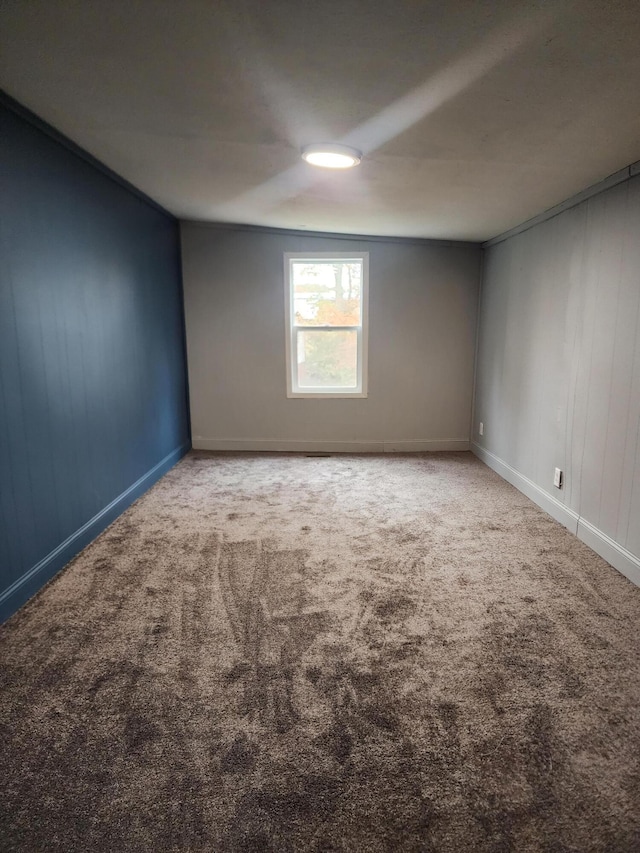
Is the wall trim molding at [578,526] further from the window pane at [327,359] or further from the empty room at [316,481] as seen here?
the window pane at [327,359]

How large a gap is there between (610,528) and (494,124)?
85.8 inches

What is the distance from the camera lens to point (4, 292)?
2240 millimetres

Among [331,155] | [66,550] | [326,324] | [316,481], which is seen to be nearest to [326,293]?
[326,324]

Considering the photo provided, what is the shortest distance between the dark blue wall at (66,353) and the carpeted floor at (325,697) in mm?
329

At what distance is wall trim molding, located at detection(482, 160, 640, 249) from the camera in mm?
2549

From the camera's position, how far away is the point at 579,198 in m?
3.03

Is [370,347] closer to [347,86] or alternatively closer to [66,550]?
[347,86]

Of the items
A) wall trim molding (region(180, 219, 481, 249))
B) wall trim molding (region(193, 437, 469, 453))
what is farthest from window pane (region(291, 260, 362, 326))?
wall trim molding (region(193, 437, 469, 453))

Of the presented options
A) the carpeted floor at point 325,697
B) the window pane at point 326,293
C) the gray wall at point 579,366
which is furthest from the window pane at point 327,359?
the carpeted floor at point 325,697

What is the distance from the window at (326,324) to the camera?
5.00 metres

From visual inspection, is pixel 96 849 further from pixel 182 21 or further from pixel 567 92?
pixel 567 92

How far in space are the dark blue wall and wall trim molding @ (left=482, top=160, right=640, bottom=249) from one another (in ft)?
9.80

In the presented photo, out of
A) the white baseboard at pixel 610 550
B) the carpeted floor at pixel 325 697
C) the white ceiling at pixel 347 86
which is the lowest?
the carpeted floor at pixel 325 697

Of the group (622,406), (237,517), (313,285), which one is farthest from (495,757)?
(313,285)
